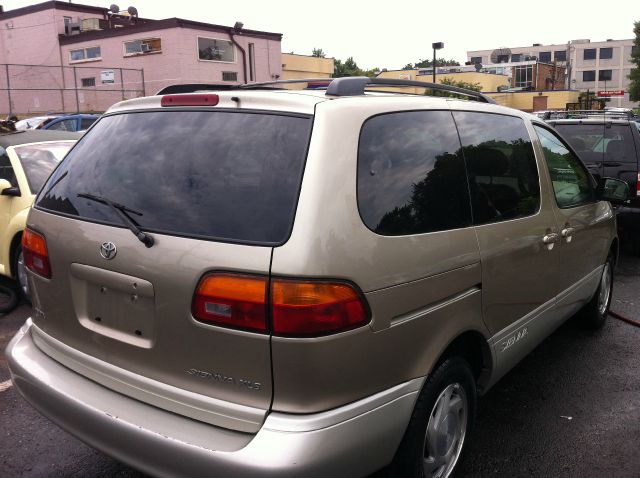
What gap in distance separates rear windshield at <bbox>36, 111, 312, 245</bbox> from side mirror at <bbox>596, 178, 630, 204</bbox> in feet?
10.3

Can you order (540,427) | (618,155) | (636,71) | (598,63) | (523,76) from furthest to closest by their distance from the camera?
(598,63) → (523,76) → (636,71) → (618,155) → (540,427)

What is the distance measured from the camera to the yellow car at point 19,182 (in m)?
5.39

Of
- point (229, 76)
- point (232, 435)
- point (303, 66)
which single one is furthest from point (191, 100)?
point (303, 66)

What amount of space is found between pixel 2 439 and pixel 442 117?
2.90 meters

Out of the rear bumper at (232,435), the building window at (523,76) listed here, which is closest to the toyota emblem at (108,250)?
the rear bumper at (232,435)

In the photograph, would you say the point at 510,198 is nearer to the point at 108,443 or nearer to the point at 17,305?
the point at 108,443

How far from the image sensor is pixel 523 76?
75375 millimetres

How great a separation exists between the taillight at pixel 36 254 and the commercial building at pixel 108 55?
29.3 metres

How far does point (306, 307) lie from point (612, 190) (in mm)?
3356

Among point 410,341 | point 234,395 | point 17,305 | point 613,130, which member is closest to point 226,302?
point 234,395

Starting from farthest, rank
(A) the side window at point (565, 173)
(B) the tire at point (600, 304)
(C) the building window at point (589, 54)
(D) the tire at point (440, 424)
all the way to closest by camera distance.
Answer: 1. (C) the building window at point (589, 54)
2. (B) the tire at point (600, 304)
3. (A) the side window at point (565, 173)
4. (D) the tire at point (440, 424)

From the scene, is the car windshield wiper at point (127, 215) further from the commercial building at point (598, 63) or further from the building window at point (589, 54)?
the building window at point (589, 54)

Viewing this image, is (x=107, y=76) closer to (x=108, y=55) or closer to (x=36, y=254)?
A: (x=108, y=55)

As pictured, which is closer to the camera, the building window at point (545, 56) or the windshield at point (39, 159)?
the windshield at point (39, 159)
